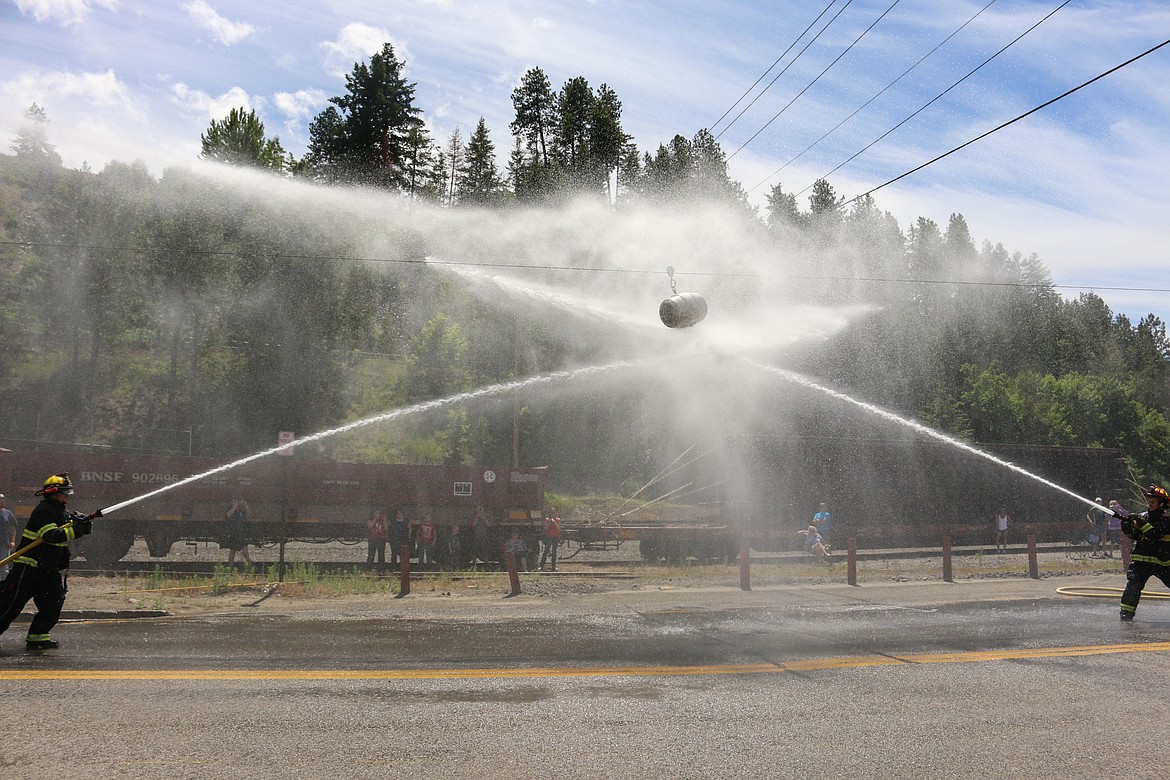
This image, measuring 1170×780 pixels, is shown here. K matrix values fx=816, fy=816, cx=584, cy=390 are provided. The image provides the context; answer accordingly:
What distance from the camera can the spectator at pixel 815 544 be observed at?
70.5ft

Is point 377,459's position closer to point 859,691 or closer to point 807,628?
point 807,628

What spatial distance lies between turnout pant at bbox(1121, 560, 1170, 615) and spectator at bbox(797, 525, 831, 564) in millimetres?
10580

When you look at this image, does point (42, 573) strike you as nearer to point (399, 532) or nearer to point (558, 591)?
point (558, 591)

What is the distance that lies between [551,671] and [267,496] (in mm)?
15312

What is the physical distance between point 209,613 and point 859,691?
936 centimetres

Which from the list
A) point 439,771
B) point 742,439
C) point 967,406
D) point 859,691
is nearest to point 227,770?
point 439,771

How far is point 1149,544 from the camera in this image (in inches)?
411

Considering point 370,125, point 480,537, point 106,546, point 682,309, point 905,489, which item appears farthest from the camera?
point 370,125

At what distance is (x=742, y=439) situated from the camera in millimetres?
25609

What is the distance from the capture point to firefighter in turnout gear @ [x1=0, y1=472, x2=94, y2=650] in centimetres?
823

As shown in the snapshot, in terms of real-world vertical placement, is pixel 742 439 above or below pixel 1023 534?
above

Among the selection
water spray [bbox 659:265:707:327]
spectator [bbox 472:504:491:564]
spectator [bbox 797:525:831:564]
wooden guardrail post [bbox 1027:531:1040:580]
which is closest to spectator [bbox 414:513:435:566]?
spectator [bbox 472:504:491:564]

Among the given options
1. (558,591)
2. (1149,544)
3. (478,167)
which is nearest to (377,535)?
(558,591)

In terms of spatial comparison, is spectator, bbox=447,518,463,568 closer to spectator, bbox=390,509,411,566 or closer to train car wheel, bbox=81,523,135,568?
spectator, bbox=390,509,411,566
